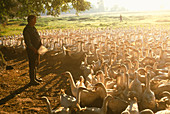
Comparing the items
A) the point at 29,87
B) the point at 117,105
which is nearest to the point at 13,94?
the point at 29,87

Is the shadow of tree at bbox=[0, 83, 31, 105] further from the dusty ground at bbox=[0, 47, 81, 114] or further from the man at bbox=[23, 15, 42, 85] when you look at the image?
the man at bbox=[23, 15, 42, 85]

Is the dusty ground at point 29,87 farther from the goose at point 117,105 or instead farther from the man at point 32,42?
the goose at point 117,105

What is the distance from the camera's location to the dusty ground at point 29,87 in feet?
23.0

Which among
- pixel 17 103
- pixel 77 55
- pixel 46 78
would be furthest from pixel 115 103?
pixel 77 55

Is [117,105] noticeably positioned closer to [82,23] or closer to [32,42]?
[32,42]

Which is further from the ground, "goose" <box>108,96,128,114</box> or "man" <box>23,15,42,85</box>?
"man" <box>23,15,42,85</box>

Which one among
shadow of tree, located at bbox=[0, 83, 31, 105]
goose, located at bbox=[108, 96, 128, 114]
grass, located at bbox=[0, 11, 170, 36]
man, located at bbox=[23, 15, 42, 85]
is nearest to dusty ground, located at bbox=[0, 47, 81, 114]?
shadow of tree, located at bbox=[0, 83, 31, 105]

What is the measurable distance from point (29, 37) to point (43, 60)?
271 inches

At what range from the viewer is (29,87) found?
8.88 m

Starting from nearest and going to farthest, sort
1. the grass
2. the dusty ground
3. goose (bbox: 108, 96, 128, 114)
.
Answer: goose (bbox: 108, 96, 128, 114) < the dusty ground < the grass

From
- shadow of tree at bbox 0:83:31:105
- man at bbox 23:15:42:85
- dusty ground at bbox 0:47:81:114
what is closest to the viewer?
dusty ground at bbox 0:47:81:114

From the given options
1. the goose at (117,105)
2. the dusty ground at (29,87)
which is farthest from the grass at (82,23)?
the goose at (117,105)

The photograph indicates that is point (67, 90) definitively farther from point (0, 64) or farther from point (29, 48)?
point (0, 64)

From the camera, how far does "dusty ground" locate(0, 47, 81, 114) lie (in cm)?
701
